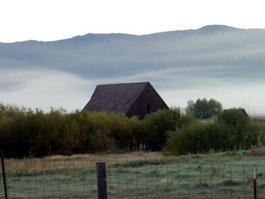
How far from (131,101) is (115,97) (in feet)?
11.4

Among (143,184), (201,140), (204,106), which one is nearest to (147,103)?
(204,106)

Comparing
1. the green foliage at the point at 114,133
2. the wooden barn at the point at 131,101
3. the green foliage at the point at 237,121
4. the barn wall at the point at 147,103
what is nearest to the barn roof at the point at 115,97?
the wooden barn at the point at 131,101

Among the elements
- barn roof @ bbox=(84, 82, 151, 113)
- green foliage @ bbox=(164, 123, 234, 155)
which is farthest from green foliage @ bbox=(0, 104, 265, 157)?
barn roof @ bbox=(84, 82, 151, 113)

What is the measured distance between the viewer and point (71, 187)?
Answer: 1588 centimetres

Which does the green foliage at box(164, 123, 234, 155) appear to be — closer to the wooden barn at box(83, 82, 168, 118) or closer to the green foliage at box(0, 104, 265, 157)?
the green foliage at box(0, 104, 265, 157)

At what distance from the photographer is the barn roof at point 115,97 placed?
213 ft

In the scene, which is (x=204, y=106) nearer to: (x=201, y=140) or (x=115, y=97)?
(x=115, y=97)

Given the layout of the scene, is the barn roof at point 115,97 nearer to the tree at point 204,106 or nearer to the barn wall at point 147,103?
the barn wall at point 147,103

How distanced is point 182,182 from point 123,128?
3346cm

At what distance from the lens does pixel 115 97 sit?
222 feet

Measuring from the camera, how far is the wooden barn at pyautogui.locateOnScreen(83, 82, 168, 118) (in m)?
64.5

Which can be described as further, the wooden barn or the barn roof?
the barn roof

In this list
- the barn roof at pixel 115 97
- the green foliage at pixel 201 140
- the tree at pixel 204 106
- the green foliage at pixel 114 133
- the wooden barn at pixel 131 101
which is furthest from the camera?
the tree at pixel 204 106

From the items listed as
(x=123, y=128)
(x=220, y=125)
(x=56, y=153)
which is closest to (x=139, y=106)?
(x=123, y=128)
